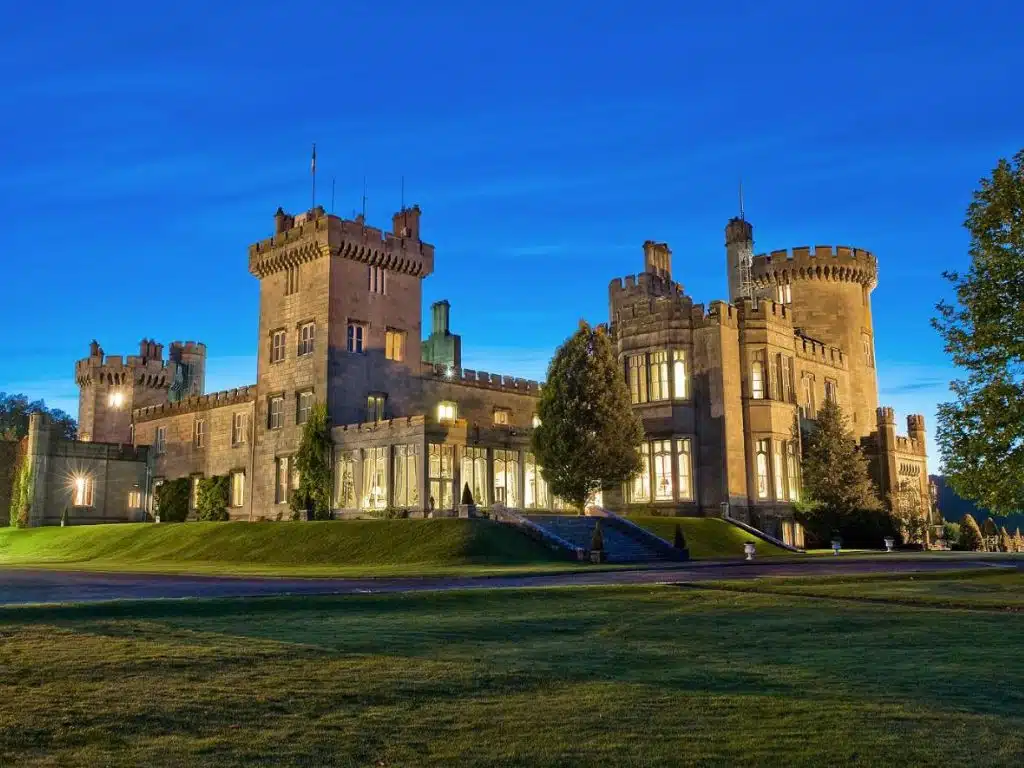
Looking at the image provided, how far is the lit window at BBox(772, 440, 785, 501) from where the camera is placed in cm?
5047

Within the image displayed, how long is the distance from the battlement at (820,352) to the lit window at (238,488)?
116 feet

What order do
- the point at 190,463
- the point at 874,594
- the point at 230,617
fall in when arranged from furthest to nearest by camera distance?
the point at 190,463
the point at 874,594
the point at 230,617

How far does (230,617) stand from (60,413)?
430ft

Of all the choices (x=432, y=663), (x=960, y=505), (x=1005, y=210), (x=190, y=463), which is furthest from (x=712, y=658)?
(x=960, y=505)

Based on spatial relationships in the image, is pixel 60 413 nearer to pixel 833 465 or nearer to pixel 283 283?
pixel 283 283

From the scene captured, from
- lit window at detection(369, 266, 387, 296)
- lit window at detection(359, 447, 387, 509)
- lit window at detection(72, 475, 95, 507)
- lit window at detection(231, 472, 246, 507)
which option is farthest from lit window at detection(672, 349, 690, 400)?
lit window at detection(72, 475, 95, 507)

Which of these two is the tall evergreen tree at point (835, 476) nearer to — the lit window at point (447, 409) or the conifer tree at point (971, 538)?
the conifer tree at point (971, 538)

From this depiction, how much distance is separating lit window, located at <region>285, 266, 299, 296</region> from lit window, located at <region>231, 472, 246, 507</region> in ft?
41.0

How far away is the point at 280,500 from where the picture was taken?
2201 inches

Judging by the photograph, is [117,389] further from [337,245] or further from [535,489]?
[535,489]

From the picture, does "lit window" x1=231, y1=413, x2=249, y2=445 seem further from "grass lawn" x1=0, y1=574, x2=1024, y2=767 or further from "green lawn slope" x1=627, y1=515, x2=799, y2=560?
"grass lawn" x1=0, y1=574, x2=1024, y2=767

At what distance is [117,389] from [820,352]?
5722 centimetres

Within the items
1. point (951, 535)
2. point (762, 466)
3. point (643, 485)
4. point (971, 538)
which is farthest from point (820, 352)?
point (971, 538)

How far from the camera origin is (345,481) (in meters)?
51.8
